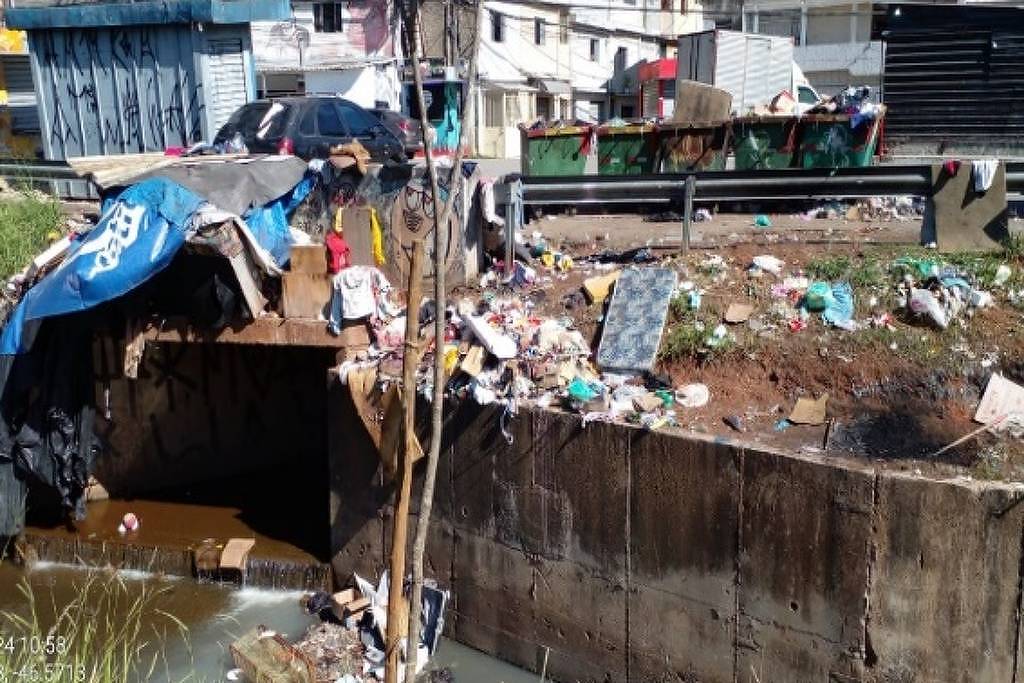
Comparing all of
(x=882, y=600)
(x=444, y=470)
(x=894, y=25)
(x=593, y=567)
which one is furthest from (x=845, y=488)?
(x=894, y=25)

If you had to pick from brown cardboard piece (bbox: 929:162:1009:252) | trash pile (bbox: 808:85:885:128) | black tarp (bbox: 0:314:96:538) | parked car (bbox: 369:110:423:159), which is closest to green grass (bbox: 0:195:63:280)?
black tarp (bbox: 0:314:96:538)

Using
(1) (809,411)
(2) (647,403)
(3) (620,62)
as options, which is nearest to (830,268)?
(1) (809,411)

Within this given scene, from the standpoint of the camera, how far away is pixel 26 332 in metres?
8.73

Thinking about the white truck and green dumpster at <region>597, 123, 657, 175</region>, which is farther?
the white truck

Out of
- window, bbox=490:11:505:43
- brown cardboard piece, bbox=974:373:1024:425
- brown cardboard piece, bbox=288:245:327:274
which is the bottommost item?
brown cardboard piece, bbox=974:373:1024:425

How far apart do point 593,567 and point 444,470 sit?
1.46m

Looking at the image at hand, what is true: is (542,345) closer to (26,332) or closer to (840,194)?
(840,194)

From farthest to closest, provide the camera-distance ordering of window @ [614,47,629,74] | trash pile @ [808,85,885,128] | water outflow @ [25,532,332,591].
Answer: window @ [614,47,629,74]
trash pile @ [808,85,885,128]
water outflow @ [25,532,332,591]

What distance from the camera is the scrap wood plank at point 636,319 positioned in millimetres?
7344

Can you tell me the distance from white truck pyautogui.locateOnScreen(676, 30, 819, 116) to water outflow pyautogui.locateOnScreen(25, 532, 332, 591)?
39.5 ft

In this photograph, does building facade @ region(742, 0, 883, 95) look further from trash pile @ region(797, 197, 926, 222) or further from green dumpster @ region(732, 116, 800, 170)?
trash pile @ region(797, 197, 926, 222)

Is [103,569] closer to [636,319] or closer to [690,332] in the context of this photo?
[636,319]

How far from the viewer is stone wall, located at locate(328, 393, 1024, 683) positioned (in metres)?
5.42

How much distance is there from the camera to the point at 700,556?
6.32m
